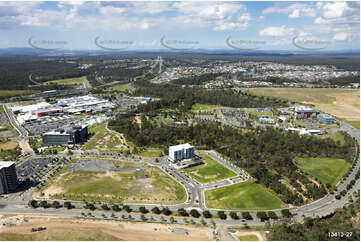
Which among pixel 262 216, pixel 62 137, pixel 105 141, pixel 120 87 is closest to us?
pixel 262 216

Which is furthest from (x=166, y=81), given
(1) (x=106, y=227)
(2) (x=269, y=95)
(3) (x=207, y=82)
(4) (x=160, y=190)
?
(1) (x=106, y=227)

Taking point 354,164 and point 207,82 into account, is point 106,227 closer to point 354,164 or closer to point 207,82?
point 354,164

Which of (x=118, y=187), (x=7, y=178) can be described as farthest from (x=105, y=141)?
(x=7, y=178)

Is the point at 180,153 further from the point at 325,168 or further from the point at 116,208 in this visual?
the point at 325,168

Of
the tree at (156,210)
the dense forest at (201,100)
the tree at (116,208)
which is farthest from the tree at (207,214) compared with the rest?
the dense forest at (201,100)

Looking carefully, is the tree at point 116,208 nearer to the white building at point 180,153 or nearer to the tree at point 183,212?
the tree at point 183,212

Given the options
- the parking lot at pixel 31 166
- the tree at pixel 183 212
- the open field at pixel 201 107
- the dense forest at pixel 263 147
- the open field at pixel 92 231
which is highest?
the open field at pixel 201 107

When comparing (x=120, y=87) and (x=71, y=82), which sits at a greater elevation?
(x=71, y=82)
